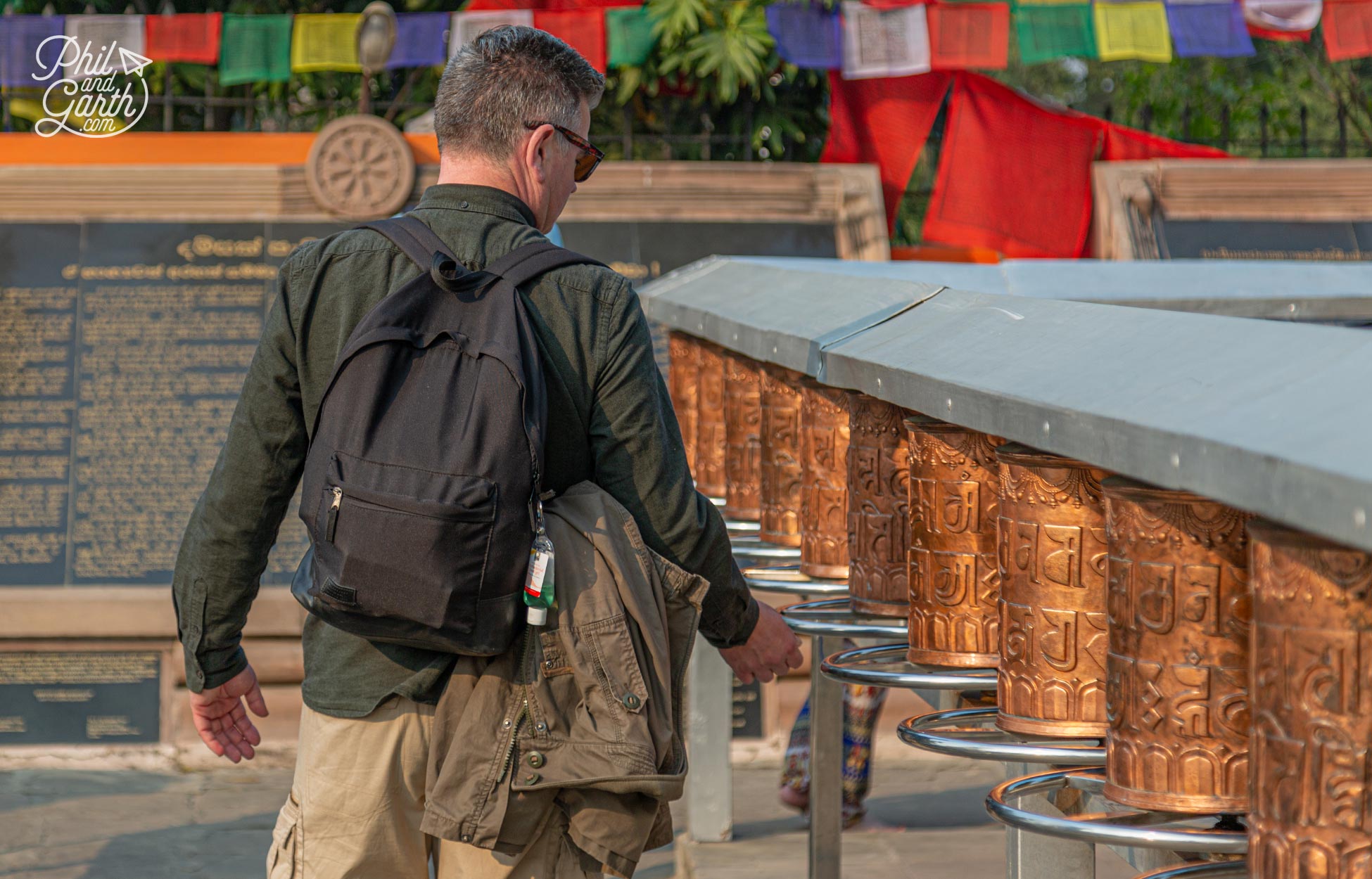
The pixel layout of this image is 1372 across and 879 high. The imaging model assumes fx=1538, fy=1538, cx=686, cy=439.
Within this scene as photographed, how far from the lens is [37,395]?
564cm

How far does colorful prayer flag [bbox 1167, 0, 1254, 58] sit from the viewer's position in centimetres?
677

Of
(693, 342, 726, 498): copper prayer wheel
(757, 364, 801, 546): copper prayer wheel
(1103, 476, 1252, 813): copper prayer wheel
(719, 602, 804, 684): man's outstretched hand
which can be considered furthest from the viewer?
(693, 342, 726, 498): copper prayer wheel

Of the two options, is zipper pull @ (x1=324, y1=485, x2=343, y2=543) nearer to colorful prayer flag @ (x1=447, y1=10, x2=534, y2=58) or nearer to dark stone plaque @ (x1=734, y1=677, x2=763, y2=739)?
dark stone plaque @ (x1=734, y1=677, x2=763, y2=739)

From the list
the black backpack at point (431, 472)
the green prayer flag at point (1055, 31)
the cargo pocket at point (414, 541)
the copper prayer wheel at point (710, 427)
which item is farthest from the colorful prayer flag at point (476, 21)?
the cargo pocket at point (414, 541)

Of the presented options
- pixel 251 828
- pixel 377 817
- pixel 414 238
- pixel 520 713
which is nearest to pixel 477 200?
pixel 414 238

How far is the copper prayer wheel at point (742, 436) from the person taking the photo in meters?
2.95

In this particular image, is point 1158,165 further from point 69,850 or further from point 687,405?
point 69,850

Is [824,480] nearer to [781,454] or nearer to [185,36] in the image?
[781,454]

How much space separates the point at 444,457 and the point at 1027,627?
66cm

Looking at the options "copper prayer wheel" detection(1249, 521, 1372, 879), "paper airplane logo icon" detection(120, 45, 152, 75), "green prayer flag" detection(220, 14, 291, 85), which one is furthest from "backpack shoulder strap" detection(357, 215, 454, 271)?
"paper airplane logo icon" detection(120, 45, 152, 75)

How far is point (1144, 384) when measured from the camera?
50.4 inches

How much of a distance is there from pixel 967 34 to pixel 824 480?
466 cm

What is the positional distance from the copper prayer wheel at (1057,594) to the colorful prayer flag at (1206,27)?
5.84 m

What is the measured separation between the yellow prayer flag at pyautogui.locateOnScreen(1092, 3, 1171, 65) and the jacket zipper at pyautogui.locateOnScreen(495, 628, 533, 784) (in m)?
Result: 5.62
